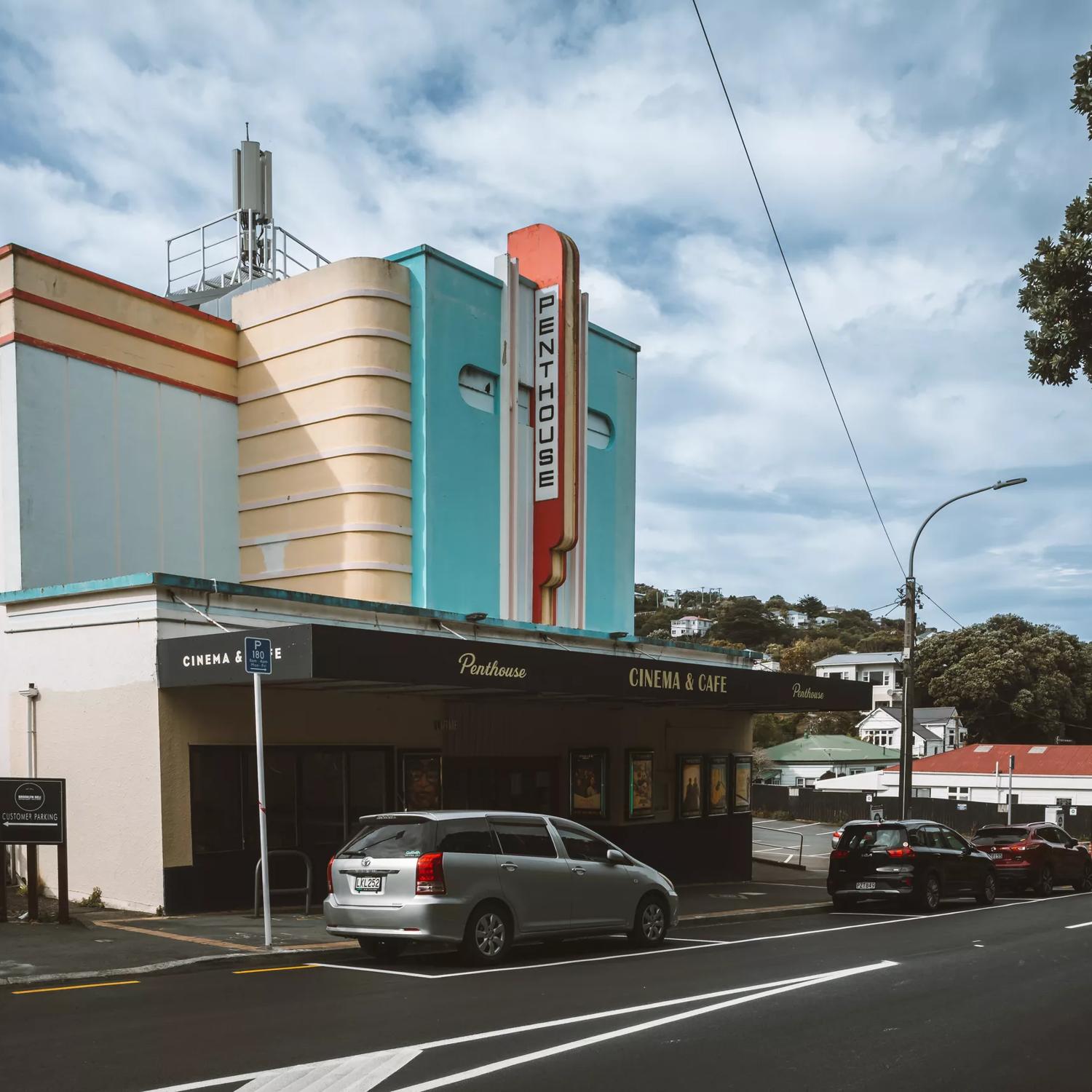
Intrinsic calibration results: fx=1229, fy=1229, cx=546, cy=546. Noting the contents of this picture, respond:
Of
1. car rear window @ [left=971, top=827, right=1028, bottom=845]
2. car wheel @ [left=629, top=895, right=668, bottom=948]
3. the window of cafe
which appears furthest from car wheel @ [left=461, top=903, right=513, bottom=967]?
car rear window @ [left=971, top=827, right=1028, bottom=845]

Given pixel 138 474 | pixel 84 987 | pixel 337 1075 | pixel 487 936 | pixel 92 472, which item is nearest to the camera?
pixel 337 1075

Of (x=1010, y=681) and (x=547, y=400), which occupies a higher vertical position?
(x=547, y=400)

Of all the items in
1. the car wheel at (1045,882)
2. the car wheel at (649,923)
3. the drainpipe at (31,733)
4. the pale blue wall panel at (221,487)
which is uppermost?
the pale blue wall panel at (221,487)

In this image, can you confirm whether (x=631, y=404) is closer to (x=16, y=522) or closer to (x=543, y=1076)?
→ (x=16, y=522)

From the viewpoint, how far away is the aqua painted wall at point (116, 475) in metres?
18.2

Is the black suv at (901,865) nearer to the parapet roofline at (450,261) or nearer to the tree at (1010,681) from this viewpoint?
the parapet roofline at (450,261)

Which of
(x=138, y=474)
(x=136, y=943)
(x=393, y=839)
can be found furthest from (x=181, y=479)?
(x=393, y=839)

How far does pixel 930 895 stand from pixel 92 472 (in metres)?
14.7

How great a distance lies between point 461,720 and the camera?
66.3 feet

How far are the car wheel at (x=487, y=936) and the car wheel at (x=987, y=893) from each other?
473 inches

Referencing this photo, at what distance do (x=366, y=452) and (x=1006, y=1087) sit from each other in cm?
1509

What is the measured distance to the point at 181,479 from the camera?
21.2 meters

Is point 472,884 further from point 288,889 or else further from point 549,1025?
point 288,889

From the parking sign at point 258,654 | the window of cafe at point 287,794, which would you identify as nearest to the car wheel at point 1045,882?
the window of cafe at point 287,794
